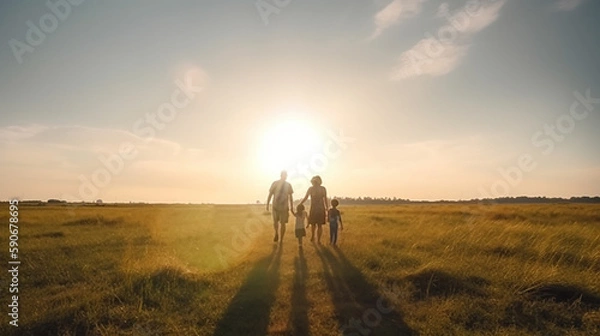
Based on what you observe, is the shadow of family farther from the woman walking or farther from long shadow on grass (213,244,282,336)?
the woman walking

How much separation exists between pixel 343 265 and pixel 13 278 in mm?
8562

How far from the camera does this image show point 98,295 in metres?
7.16

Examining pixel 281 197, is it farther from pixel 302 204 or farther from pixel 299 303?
pixel 299 303

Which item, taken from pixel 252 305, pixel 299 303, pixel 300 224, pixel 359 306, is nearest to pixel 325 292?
pixel 299 303

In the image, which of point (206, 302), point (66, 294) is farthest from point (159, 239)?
point (206, 302)

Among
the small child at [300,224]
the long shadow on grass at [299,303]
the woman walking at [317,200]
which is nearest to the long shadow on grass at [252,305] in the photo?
the long shadow on grass at [299,303]

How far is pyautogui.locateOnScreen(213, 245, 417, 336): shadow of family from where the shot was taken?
5.97 meters

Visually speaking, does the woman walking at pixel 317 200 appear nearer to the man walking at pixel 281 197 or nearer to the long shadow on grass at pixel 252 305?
the man walking at pixel 281 197

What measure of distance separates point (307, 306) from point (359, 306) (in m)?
1.01

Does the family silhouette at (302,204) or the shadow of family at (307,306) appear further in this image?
the family silhouette at (302,204)

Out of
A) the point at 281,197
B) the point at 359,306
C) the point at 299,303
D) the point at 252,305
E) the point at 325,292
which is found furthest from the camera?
the point at 281,197

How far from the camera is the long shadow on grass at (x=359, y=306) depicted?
19.6 feet

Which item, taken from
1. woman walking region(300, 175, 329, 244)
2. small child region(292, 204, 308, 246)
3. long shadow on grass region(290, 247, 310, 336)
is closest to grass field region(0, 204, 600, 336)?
long shadow on grass region(290, 247, 310, 336)

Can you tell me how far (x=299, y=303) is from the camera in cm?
725
